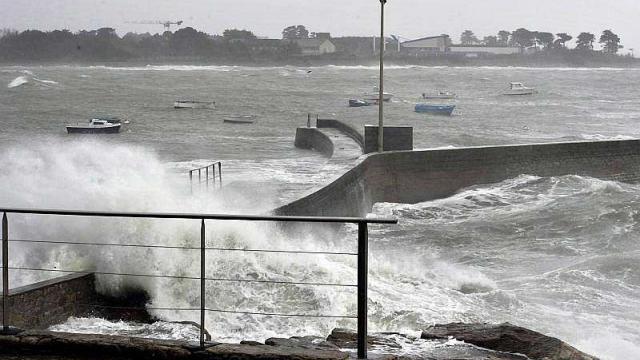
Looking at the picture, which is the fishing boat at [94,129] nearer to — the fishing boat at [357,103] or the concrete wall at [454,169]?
the fishing boat at [357,103]

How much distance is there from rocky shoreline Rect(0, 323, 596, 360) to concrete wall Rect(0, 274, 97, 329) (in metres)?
2.80

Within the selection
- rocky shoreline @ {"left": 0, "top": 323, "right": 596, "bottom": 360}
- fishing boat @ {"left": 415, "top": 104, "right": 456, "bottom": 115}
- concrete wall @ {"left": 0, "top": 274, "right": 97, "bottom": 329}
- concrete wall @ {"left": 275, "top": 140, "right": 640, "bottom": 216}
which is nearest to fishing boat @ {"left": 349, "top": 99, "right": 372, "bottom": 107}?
fishing boat @ {"left": 415, "top": 104, "right": 456, "bottom": 115}

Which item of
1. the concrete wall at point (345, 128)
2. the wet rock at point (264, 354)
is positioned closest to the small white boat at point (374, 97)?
the concrete wall at point (345, 128)

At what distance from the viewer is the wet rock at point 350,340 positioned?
6.25 m

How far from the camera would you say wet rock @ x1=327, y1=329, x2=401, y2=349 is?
625 cm

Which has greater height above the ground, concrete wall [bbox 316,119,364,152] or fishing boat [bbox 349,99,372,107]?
concrete wall [bbox 316,119,364,152]

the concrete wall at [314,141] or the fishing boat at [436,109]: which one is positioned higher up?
the concrete wall at [314,141]

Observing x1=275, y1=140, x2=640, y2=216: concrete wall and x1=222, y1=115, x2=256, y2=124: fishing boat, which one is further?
x1=222, y1=115, x2=256, y2=124: fishing boat

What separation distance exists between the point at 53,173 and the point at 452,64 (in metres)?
176

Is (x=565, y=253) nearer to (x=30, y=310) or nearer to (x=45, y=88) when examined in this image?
(x=30, y=310)

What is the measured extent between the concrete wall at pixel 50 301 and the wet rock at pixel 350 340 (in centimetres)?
292

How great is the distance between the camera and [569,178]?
27062 millimetres

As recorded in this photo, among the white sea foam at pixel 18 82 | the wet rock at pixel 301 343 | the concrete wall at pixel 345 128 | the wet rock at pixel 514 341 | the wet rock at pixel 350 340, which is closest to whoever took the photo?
the wet rock at pixel 301 343

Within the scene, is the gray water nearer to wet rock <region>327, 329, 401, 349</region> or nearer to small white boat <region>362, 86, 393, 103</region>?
wet rock <region>327, 329, 401, 349</region>
